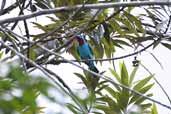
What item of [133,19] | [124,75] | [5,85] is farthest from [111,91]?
[5,85]

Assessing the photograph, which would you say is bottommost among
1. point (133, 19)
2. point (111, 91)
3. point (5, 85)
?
point (111, 91)

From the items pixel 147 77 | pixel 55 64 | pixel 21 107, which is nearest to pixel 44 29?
pixel 55 64

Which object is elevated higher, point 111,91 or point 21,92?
point 21,92

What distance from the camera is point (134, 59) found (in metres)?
1.55

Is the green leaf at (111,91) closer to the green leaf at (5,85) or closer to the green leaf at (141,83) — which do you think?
the green leaf at (141,83)

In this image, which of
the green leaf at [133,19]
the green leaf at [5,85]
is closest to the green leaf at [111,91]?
the green leaf at [133,19]

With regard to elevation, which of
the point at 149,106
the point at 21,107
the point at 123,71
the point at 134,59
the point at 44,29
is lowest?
the point at 149,106

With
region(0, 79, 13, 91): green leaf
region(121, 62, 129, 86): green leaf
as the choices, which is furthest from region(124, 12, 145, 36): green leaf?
region(0, 79, 13, 91): green leaf

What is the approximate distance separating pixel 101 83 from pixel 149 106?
232 mm

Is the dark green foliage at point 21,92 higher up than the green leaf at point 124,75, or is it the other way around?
the dark green foliage at point 21,92

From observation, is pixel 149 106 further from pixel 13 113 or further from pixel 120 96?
pixel 13 113

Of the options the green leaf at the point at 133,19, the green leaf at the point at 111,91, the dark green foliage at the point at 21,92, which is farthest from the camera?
the green leaf at the point at 111,91

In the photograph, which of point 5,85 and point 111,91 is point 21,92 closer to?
point 5,85

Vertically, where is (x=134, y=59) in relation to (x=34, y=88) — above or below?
below
